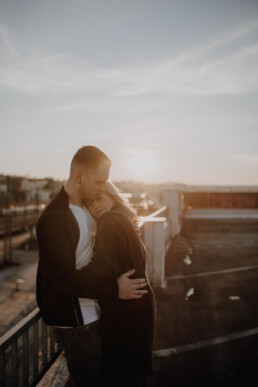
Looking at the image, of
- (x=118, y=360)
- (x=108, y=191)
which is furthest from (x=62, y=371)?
(x=108, y=191)

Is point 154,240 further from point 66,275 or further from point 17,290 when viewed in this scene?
point 17,290

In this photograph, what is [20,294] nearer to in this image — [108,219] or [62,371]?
[62,371]

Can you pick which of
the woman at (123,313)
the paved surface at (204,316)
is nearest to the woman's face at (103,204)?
the woman at (123,313)

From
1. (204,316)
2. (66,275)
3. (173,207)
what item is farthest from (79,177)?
(173,207)

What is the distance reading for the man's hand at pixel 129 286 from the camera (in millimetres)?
1969

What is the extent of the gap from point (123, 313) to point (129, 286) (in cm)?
22

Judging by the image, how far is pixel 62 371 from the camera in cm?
320

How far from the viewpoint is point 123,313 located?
6.76 feet

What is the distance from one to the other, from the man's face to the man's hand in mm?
596

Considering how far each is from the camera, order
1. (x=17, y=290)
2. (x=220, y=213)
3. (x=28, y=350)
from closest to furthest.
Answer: (x=28, y=350)
(x=17, y=290)
(x=220, y=213)

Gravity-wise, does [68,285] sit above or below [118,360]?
above

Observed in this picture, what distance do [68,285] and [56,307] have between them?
1.06ft

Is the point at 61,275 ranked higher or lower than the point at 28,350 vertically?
higher

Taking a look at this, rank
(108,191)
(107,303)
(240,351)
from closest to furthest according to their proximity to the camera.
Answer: (107,303)
(108,191)
(240,351)
